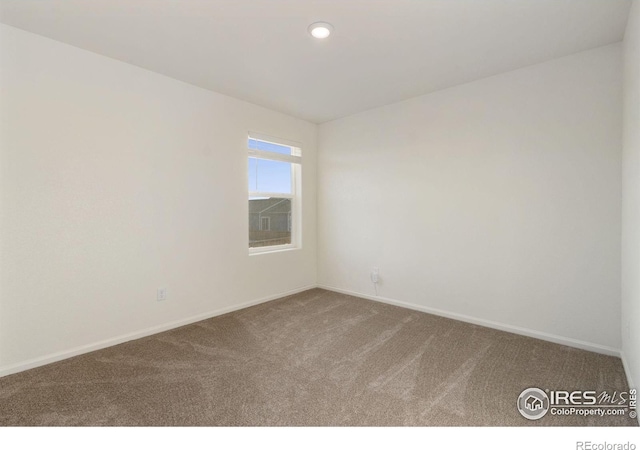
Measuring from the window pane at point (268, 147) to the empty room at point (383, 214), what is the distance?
0.18ft

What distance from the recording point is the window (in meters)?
4.08

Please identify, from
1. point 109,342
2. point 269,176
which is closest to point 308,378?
point 109,342

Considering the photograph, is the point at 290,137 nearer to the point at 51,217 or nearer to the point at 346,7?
the point at 346,7

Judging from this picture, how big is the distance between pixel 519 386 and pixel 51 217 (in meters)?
3.67

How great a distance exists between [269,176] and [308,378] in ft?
9.13

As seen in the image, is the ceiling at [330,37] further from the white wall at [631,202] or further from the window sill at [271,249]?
the window sill at [271,249]

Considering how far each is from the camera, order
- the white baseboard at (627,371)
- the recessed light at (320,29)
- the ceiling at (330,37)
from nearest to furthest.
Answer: the white baseboard at (627,371), the ceiling at (330,37), the recessed light at (320,29)

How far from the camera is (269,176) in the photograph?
4.29 metres

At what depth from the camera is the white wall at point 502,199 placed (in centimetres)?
260

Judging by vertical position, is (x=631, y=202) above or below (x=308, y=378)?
above

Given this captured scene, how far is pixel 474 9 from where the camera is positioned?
210cm

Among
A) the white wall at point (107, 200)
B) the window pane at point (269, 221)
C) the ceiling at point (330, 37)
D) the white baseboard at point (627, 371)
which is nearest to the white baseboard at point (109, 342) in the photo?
the white wall at point (107, 200)

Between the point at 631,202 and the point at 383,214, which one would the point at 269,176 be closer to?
the point at 383,214

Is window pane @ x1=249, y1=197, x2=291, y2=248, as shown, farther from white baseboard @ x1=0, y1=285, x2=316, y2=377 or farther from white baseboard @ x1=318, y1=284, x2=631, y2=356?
white baseboard @ x1=318, y1=284, x2=631, y2=356
